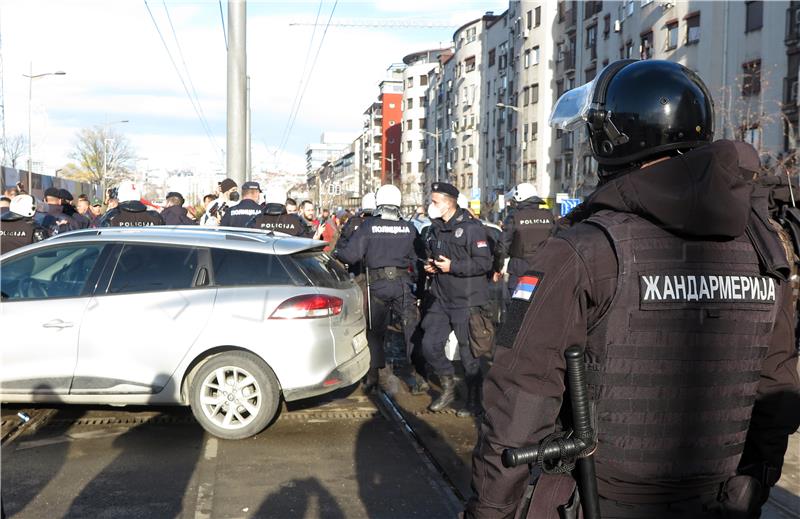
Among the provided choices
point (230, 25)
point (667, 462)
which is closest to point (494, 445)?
point (667, 462)

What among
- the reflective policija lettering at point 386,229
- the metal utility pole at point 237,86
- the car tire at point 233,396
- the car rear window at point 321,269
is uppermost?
the metal utility pole at point 237,86

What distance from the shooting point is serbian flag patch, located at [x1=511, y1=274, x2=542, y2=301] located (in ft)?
6.49

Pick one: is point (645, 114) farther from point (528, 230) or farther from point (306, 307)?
point (528, 230)

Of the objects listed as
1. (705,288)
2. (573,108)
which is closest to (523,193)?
(573,108)

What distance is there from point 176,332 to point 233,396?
2.12 feet

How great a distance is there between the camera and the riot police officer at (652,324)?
195 centimetres

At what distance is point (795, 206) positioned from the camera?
288cm

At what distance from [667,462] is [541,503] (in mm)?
341

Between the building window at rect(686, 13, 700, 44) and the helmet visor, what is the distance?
31786 millimetres

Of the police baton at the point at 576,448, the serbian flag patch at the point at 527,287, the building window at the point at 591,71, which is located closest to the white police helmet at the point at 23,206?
the serbian flag patch at the point at 527,287

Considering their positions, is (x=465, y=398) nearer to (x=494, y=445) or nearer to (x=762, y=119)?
(x=494, y=445)

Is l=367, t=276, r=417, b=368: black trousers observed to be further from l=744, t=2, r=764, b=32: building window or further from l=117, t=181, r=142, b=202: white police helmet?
l=744, t=2, r=764, b=32: building window

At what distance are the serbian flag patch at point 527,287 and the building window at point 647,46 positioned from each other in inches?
1407

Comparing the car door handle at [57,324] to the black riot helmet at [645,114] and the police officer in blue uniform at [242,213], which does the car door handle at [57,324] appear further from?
the black riot helmet at [645,114]
